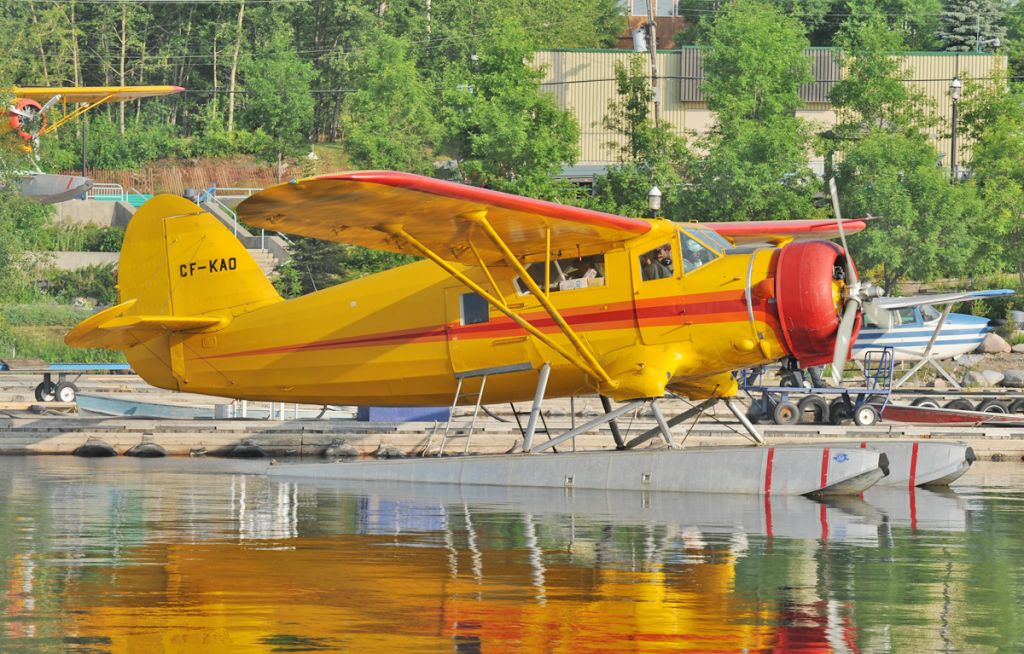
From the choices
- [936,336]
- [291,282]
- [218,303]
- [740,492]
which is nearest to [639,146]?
[291,282]

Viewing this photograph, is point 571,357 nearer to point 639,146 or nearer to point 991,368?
point 991,368

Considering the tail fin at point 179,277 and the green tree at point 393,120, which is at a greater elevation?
the green tree at point 393,120

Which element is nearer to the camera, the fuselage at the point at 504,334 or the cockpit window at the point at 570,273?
the fuselage at the point at 504,334

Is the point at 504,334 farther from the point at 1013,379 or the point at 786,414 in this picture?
the point at 1013,379

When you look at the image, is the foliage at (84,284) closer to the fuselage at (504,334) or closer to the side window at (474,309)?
the fuselage at (504,334)

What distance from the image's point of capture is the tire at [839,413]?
77.5 ft

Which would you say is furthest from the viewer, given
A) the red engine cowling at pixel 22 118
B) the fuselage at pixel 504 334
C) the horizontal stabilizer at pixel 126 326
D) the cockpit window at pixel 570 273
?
the red engine cowling at pixel 22 118

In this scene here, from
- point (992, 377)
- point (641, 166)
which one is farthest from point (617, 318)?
point (641, 166)

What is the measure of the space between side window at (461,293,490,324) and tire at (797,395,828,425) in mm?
9831

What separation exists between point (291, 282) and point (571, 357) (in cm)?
2405

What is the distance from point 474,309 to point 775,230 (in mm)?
3831

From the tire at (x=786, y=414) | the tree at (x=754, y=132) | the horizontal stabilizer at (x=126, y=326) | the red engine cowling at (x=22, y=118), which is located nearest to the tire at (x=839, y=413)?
the tire at (x=786, y=414)

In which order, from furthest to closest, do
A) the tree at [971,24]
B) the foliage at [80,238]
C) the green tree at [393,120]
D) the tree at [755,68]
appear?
the tree at [971,24]
the foliage at [80,238]
the green tree at [393,120]
the tree at [755,68]

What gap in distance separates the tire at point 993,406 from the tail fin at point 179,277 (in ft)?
41.9
